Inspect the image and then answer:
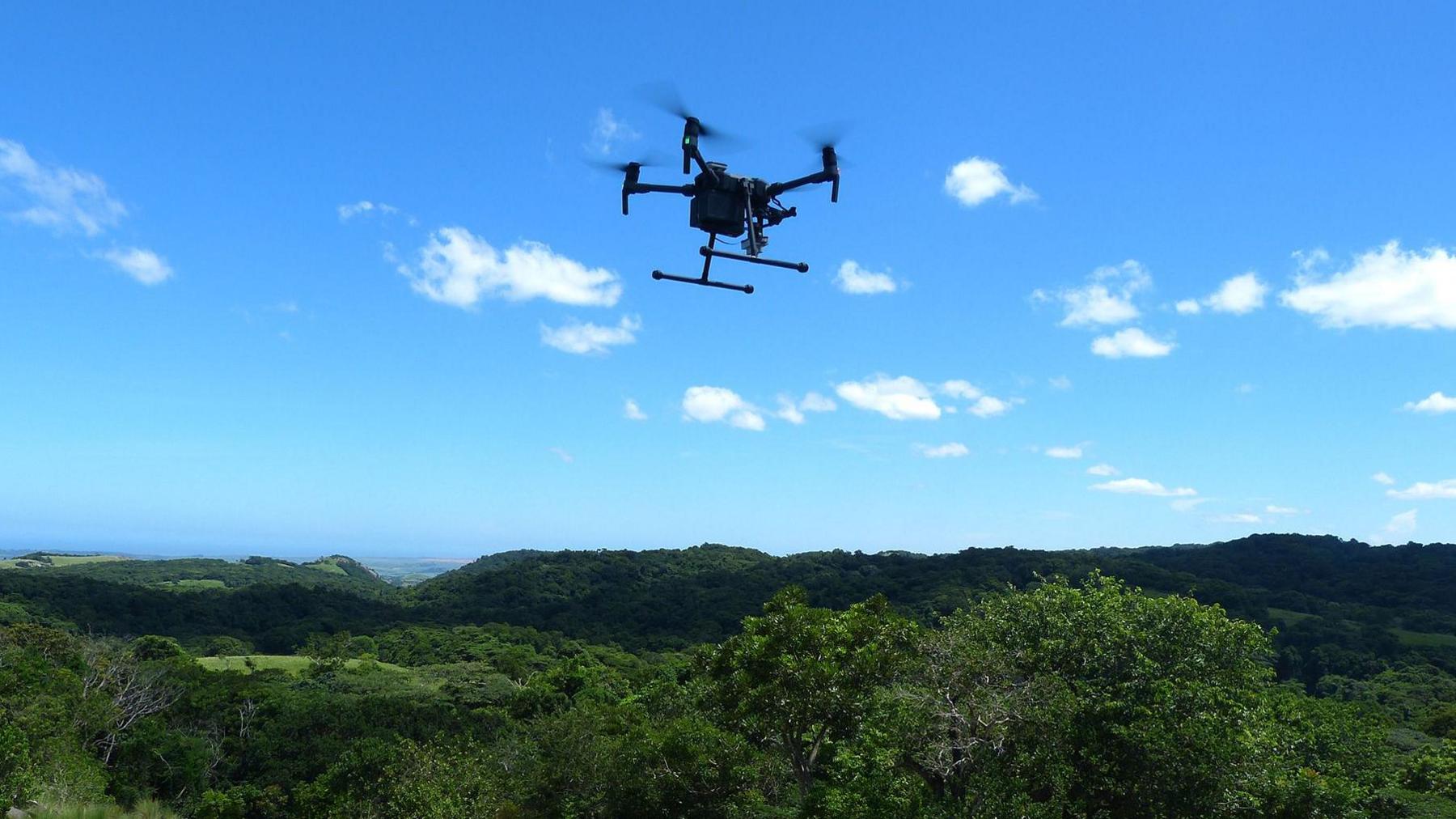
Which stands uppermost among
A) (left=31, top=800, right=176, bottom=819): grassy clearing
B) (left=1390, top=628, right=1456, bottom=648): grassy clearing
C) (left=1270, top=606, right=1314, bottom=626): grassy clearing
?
(left=31, top=800, right=176, bottom=819): grassy clearing

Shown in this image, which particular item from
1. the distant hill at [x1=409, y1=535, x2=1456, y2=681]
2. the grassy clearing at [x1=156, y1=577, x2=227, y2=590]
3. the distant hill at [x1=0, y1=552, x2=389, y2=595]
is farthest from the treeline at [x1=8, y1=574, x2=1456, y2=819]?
the distant hill at [x1=0, y1=552, x2=389, y2=595]

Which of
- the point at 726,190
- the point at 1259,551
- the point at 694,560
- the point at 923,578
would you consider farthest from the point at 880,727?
the point at 1259,551

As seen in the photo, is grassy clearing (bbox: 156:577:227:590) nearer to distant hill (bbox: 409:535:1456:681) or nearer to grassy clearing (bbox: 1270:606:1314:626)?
distant hill (bbox: 409:535:1456:681)

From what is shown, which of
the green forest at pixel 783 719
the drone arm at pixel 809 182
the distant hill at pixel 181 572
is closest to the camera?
the drone arm at pixel 809 182

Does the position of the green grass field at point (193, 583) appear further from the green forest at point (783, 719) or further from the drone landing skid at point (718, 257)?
the drone landing skid at point (718, 257)

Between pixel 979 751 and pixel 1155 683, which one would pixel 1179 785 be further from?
pixel 979 751

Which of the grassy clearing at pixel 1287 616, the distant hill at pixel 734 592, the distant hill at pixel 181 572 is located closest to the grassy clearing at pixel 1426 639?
the distant hill at pixel 734 592
